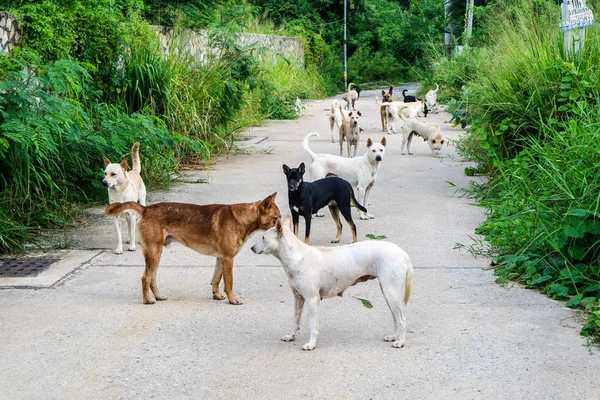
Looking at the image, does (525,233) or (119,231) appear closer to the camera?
(525,233)

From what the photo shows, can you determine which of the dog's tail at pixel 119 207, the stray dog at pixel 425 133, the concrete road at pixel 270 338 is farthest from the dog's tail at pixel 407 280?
the stray dog at pixel 425 133

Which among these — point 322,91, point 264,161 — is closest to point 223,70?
point 264,161

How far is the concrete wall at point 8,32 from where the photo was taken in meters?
9.54

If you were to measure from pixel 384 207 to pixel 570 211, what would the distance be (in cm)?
394

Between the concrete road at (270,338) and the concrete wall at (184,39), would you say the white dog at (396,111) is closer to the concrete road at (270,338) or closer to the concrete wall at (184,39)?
the concrete wall at (184,39)

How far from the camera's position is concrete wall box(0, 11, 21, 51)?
9.54 meters

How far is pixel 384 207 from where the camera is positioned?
1013 centimetres

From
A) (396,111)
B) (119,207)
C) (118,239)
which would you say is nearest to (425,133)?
(396,111)

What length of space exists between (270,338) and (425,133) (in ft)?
35.0

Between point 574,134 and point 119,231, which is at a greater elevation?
point 574,134

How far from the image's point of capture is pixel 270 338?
5.45 meters

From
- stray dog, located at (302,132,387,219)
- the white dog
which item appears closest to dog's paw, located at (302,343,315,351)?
stray dog, located at (302,132,387,219)

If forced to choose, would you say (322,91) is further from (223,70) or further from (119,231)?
(119,231)

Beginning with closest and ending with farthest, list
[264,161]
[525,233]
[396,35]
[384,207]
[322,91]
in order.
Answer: [525,233]
[384,207]
[264,161]
[322,91]
[396,35]
